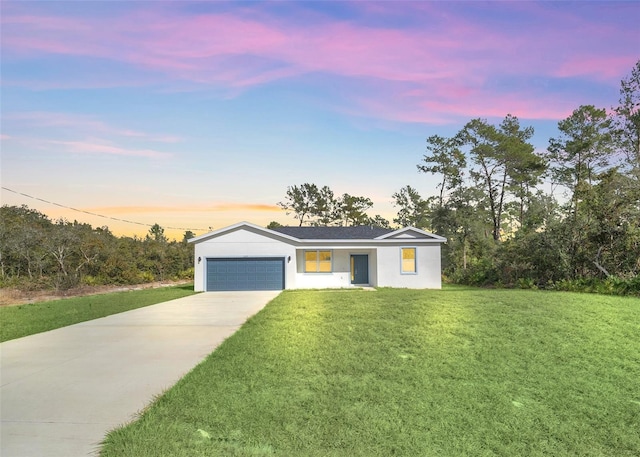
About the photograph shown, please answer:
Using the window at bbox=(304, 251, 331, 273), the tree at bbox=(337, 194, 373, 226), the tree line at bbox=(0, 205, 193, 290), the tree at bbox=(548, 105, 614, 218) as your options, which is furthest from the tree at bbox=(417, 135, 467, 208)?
the tree line at bbox=(0, 205, 193, 290)

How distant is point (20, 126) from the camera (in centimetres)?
1411

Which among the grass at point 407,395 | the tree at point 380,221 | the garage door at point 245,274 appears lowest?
the grass at point 407,395

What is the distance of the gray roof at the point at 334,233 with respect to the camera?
73.5ft

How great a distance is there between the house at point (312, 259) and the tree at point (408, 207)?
77.9 ft

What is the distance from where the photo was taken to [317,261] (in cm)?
2234

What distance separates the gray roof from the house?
6 centimetres

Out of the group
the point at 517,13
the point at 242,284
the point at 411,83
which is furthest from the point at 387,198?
the point at 517,13

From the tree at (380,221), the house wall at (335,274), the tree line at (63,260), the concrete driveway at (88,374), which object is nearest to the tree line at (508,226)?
the tree line at (63,260)

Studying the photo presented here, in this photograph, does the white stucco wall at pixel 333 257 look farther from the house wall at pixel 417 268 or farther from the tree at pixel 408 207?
the tree at pixel 408 207

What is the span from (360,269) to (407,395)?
18.4 m

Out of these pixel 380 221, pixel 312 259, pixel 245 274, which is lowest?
pixel 245 274

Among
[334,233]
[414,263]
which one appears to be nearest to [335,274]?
[334,233]

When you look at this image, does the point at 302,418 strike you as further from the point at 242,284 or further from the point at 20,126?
the point at 242,284

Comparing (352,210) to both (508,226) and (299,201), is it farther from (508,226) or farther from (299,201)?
(508,226)
